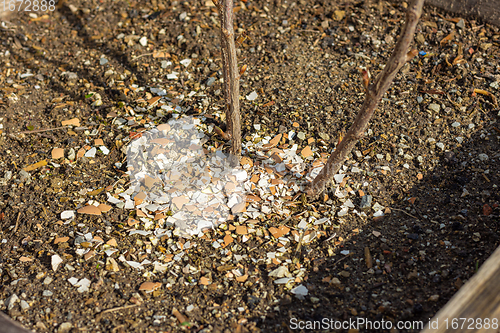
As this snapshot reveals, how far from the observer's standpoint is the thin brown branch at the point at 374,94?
1711mm

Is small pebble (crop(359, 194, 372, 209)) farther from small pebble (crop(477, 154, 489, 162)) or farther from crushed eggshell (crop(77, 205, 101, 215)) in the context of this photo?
crushed eggshell (crop(77, 205, 101, 215))

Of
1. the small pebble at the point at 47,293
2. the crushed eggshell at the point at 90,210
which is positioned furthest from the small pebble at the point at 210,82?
the small pebble at the point at 47,293

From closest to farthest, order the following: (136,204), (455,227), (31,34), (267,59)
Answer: (455,227) → (136,204) → (267,59) → (31,34)

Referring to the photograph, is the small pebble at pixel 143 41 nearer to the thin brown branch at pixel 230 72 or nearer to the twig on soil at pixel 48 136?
the twig on soil at pixel 48 136

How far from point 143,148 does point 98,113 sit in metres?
0.60

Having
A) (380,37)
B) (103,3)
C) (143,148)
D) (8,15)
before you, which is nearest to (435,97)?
(380,37)

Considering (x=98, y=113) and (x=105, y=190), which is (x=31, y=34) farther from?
(x=105, y=190)

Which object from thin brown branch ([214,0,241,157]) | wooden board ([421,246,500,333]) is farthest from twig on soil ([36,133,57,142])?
wooden board ([421,246,500,333])

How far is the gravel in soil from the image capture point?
208 centimetres

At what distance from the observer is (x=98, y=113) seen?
10.1ft

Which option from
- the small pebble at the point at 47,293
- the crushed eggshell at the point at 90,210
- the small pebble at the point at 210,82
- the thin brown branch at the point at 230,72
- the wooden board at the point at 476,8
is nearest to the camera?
the small pebble at the point at 47,293

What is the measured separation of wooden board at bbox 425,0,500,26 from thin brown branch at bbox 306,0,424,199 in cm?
186

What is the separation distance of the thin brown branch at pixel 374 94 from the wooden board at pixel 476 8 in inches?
73.4

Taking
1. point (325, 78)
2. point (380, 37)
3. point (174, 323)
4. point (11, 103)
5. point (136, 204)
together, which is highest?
point (380, 37)
